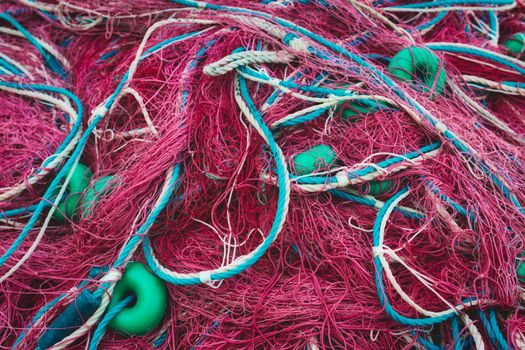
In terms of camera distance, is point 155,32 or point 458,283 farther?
point 155,32

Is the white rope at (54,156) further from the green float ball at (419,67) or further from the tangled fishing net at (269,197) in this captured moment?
the green float ball at (419,67)

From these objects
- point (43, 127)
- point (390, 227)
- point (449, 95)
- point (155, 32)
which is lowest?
point (390, 227)

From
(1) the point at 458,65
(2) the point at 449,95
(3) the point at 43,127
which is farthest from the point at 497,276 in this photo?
(3) the point at 43,127

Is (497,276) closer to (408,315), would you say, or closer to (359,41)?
(408,315)

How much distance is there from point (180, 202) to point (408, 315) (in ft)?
2.82

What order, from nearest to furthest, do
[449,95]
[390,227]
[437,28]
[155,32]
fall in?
[390,227]
[449,95]
[155,32]
[437,28]

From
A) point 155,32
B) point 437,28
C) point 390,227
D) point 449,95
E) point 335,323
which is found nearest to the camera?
point 335,323

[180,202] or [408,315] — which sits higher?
[180,202]

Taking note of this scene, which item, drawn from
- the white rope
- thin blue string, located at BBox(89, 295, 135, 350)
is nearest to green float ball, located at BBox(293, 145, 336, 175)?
thin blue string, located at BBox(89, 295, 135, 350)

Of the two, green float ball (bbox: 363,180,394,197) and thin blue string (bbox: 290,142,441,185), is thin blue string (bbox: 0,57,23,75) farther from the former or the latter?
green float ball (bbox: 363,180,394,197)

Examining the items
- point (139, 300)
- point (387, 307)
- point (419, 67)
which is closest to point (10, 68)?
point (139, 300)

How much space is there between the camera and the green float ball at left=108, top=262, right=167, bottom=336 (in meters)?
1.54

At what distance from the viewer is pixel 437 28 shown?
2.26 metres

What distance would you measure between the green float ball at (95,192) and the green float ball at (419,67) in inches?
46.9
